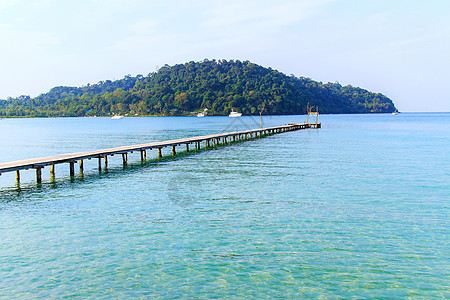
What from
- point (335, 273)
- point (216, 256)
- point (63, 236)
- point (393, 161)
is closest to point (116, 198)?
point (63, 236)

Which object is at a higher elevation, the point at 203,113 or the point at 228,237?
the point at 203,113

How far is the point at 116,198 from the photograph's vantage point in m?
15.7

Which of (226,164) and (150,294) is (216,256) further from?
(226,164)

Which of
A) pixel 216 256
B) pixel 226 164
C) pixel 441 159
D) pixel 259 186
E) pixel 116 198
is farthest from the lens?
pixel 441 159

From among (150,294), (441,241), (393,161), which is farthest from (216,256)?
(393,161)

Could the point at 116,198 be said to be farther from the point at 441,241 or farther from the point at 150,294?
the point at 441,241

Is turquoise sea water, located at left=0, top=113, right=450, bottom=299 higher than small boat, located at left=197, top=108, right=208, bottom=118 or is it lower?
lower

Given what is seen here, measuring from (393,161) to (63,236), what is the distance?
22471 millimetres

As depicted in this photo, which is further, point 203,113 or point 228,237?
point 203,113

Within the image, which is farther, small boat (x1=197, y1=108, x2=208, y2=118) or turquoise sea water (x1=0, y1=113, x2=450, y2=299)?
small boat (x1=197, y1=108, x2=208, y2=118)

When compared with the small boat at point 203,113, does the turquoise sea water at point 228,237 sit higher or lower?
lower

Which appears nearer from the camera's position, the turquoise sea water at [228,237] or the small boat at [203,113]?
the turquoise sea water at [228,237]

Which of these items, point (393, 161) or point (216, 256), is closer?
point (216, 256)

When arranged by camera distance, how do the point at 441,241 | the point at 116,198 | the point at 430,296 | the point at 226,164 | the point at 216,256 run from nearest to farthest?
the point at 430,296 < the point at 216,256 < the point at 441,241 < the point at 116,198 < the point at 226,164
